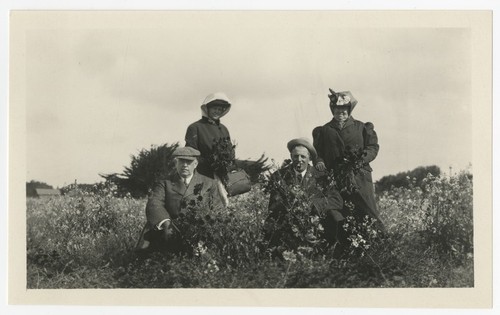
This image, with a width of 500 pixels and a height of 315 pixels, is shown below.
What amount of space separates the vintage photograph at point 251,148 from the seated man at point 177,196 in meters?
0.02

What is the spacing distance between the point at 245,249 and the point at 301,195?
0.90 meters

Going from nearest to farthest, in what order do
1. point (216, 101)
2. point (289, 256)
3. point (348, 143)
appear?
point (289, 256) → point (348, 143) → point (216, 101)

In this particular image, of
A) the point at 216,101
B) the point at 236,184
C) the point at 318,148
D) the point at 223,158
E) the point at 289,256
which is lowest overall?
the point at 289,256

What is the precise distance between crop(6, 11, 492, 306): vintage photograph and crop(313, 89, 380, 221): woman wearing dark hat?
2 cm

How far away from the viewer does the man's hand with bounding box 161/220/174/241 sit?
7934 mm

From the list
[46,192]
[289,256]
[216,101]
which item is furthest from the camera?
[46,192]

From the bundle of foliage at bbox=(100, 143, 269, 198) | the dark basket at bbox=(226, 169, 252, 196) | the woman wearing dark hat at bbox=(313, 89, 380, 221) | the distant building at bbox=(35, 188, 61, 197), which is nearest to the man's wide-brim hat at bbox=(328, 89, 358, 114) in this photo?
the woman wearing dark hat at bbox=(313, 89, 380, 221)

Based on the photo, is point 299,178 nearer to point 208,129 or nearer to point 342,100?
point 342,100

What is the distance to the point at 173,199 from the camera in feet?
26.3

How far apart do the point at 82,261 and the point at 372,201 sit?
3494 mm

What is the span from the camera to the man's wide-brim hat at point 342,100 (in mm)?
8086

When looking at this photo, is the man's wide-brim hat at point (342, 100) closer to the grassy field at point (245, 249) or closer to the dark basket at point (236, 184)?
the grassy field at point (245, 249)

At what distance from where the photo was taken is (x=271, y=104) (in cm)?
826

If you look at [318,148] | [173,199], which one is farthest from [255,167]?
[173,199]
